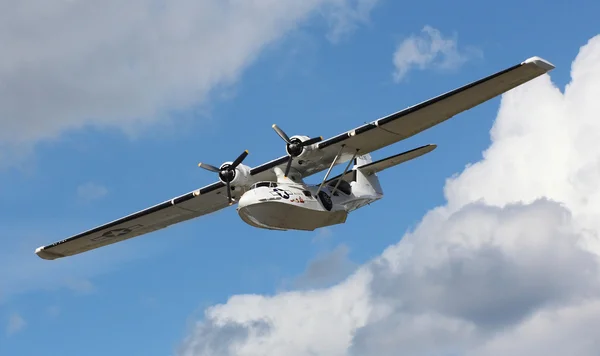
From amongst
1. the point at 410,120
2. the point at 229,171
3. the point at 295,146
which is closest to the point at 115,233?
the point at 229,171

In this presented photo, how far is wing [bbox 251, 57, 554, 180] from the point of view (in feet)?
114

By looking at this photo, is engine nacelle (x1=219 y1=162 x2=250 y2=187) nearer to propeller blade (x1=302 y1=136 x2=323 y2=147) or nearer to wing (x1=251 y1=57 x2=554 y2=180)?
wing (x1=251 y1=57 x2=554 y2=180)

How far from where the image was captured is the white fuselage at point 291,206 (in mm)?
37250

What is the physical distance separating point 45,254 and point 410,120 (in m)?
20.5

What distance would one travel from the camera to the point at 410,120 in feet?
123

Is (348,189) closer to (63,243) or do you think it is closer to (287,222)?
(287,222)

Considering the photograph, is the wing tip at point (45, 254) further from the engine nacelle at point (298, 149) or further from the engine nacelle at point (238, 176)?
the engine nacelle at point (298, 149)

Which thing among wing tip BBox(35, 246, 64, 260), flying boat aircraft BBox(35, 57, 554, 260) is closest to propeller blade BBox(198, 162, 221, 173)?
flying boat aircraft BBox(35, 57, 554, 260)

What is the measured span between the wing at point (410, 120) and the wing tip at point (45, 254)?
41.9ft

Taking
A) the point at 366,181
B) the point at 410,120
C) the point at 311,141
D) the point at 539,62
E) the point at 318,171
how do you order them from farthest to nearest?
the point at 366,181 → the point at 318,171 → the point at 311,141 → the point at 410,120 → the point at 539,62

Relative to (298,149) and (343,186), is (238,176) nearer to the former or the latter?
(298,149)

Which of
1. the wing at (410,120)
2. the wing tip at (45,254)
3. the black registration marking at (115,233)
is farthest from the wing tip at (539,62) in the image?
the wing tip at (45,254)

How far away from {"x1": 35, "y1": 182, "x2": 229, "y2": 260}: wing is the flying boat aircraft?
46mm

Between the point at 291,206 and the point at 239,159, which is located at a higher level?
the point at 239,159
